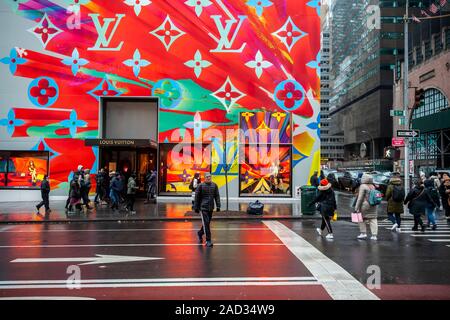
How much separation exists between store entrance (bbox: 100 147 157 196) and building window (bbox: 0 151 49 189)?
11.2ft

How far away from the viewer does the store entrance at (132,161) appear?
23.3 m

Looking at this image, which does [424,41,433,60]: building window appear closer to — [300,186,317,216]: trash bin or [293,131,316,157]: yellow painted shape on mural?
[293,131,316,157]: yellow painted shape on mural

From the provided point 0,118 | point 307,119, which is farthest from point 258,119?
point 0,118

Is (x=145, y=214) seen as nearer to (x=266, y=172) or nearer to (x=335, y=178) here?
(x=266, y=172)

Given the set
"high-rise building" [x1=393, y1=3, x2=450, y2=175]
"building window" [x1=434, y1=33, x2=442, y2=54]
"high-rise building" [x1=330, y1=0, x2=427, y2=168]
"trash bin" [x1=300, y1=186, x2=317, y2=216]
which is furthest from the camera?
"high-rise building" [x1=330, y1=0, x2=427, y2=168]

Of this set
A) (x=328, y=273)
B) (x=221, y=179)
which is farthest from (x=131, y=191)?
(x=328, y=273)

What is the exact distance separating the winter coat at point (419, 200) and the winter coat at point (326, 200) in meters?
2.84

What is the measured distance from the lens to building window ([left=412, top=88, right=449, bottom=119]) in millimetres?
58737

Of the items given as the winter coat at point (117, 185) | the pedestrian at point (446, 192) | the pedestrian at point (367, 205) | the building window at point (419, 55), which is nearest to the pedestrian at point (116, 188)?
the winter coat at point (117, 185)

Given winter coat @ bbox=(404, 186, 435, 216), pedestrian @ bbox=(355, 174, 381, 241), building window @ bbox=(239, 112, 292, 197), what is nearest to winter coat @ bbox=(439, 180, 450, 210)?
winter coat @ bbox=(404, 186, 435, 216)

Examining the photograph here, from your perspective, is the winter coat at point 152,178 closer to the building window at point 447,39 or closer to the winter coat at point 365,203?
the winter coat at point 365,203

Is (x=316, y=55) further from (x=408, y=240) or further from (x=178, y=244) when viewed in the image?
(x=178, y=244)

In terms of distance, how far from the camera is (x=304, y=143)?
72.7 ft

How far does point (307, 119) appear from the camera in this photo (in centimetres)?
2220
